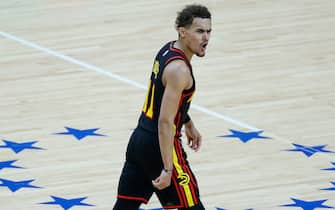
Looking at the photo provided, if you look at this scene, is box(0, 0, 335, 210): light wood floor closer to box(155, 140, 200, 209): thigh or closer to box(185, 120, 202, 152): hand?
box(185, 120, 202, 152): hand

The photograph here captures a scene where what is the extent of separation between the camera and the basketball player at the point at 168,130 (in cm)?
638

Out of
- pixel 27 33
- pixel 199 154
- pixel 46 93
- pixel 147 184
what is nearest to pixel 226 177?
pixel 199 154

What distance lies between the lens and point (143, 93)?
478 inches

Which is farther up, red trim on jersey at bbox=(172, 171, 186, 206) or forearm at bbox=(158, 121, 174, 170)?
forearm at bbox=(158, 121, 174, 170)

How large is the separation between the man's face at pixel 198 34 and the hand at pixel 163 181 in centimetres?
79

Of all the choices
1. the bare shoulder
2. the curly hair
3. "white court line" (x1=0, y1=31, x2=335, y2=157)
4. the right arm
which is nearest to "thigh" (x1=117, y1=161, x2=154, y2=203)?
the right arm

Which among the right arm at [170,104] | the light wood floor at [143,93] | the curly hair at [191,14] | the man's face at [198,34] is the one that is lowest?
the light wood floor at [143,93]

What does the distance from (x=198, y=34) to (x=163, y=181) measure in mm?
951

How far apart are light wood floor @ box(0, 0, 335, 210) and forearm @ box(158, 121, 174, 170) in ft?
7.51

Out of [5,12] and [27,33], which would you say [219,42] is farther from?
[5,12]

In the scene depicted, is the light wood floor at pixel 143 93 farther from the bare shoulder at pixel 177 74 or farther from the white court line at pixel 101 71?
the bare shoulder at pixel 177 74

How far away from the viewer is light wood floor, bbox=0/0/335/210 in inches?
365

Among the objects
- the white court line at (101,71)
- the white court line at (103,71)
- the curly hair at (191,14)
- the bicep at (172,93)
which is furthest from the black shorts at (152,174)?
the white court line at (101,71)

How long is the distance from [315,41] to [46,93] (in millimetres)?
4019
